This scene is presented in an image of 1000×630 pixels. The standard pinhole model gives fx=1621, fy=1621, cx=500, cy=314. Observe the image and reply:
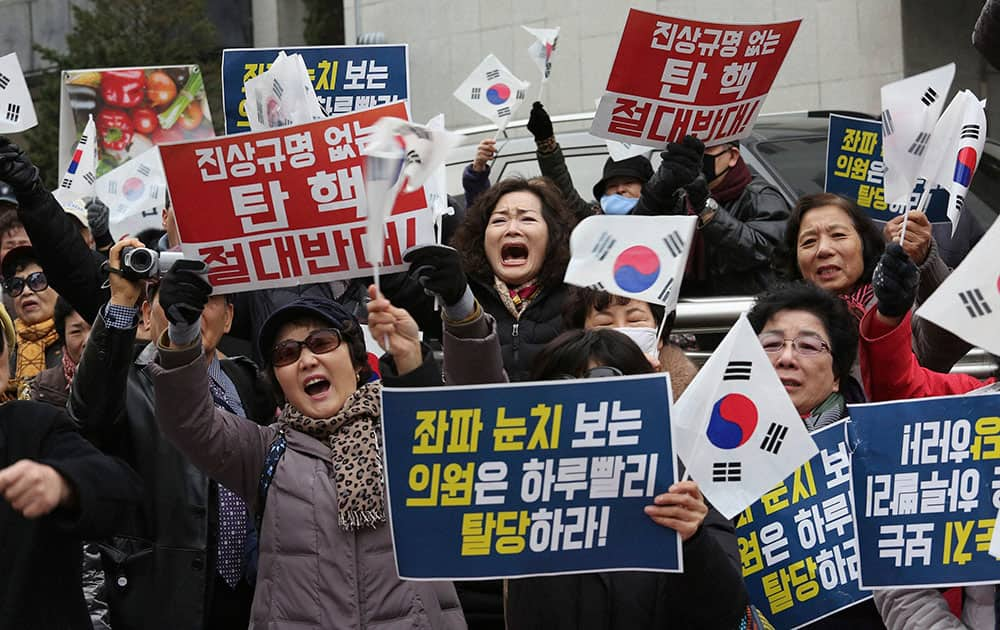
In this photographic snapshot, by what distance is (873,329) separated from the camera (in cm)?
493

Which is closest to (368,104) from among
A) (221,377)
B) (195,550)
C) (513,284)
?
(513,284)

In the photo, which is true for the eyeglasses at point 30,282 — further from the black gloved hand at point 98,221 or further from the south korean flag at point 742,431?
the south korean flag at point 742,431

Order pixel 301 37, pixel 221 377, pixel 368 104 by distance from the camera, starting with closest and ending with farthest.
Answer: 1. pixel 221 377
2. pixel 368 104
3. pixel 301 37

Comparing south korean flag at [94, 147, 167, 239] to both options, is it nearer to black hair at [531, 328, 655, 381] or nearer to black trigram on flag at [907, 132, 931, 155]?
black trigram on flag at [907, 132, 931, 155]

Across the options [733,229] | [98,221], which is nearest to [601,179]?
[733,229]

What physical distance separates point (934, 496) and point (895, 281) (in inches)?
36.4

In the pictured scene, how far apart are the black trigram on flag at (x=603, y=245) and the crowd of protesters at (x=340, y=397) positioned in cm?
29

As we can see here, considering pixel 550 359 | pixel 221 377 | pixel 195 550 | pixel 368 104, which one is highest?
pixel 368 104

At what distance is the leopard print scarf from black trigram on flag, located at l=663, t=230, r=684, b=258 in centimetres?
96

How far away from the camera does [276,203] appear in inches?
196

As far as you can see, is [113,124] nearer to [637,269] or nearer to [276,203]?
[276,203]

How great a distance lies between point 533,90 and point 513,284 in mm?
9386

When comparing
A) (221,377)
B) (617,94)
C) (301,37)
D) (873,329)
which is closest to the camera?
(873,329)

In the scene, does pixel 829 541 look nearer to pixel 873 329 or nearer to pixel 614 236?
pixel 873 329
